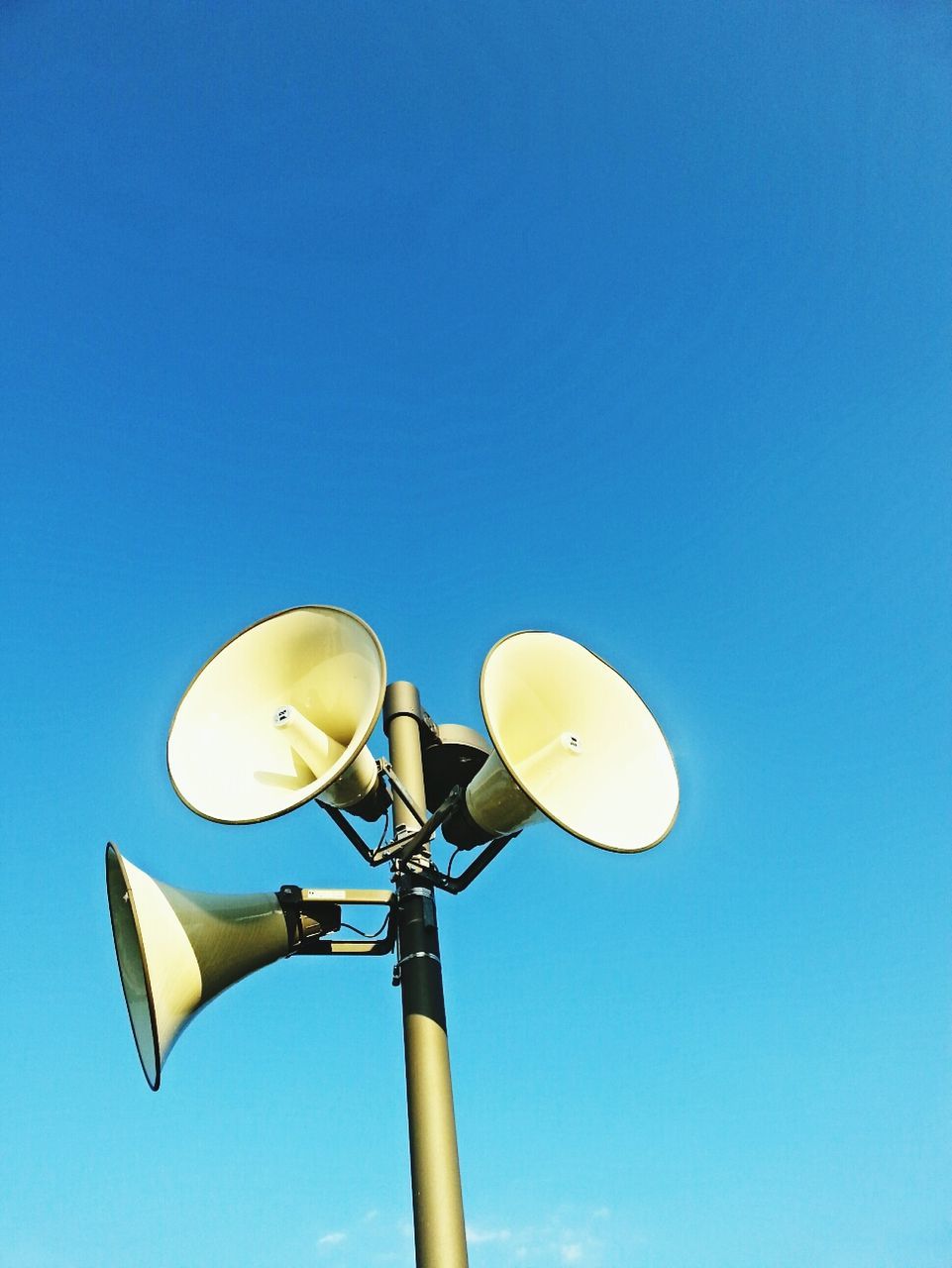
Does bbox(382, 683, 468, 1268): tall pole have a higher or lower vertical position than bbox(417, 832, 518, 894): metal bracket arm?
lower

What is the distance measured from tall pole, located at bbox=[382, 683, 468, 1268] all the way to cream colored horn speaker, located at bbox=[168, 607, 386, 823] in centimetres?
31

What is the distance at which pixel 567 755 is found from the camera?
13.1 feet

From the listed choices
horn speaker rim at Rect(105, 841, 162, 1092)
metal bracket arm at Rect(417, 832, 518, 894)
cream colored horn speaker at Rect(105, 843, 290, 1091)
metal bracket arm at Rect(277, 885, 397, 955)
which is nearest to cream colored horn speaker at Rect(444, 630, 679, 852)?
metal bracket arm at Rect(417, 832, 518, 894)

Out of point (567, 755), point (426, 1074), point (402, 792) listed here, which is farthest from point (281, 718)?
point (426, 1074)

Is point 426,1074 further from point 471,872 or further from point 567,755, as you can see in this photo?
point 567,755

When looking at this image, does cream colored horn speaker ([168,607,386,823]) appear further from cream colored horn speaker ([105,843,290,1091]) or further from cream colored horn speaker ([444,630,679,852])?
cream colored horn speaker ([444,630,679,852])

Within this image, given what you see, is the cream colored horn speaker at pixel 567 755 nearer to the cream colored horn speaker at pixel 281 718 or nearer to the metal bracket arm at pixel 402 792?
the metal bracket arm at pixel 402 792

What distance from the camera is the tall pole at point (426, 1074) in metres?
2.88

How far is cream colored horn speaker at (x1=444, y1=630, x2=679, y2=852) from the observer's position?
145 inches

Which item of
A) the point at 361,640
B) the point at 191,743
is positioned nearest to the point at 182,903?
the point at 191,743

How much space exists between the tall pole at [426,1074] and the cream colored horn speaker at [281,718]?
0.31 m

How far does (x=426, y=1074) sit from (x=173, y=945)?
1.08 m

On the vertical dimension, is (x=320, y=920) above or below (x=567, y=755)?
below

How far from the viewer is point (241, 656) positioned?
423cm
